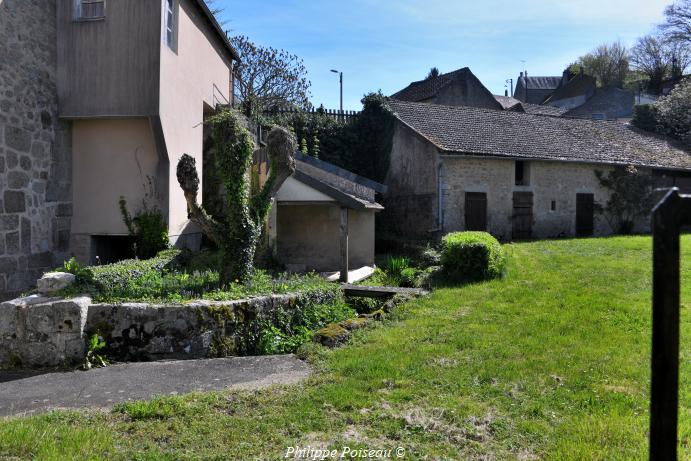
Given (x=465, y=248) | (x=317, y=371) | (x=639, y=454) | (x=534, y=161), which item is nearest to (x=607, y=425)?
(x=639, y=454)

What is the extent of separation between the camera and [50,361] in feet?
20.2

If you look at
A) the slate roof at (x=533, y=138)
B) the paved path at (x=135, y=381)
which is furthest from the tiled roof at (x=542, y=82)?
the paved path at (x=135, y=381)

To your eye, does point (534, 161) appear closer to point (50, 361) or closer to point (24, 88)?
point (24, 88)

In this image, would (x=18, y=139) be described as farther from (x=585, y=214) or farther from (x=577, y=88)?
(x=577, y=88)

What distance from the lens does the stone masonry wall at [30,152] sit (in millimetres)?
9609

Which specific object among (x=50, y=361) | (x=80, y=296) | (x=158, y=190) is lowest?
(x=50, y=361)

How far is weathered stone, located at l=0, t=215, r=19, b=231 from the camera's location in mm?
9518

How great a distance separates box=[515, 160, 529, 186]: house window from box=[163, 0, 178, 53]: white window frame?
1423cm

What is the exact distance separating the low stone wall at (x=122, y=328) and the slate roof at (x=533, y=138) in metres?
13.6

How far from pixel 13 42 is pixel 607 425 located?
11190mm

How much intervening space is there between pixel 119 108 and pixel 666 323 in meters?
11.0

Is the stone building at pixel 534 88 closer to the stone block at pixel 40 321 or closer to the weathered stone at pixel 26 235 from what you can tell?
the weathered stone at pixel 26 235

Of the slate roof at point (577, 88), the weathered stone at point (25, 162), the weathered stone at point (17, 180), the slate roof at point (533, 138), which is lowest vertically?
the weathered stone at point (17, 180)

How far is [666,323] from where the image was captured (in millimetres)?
2434
